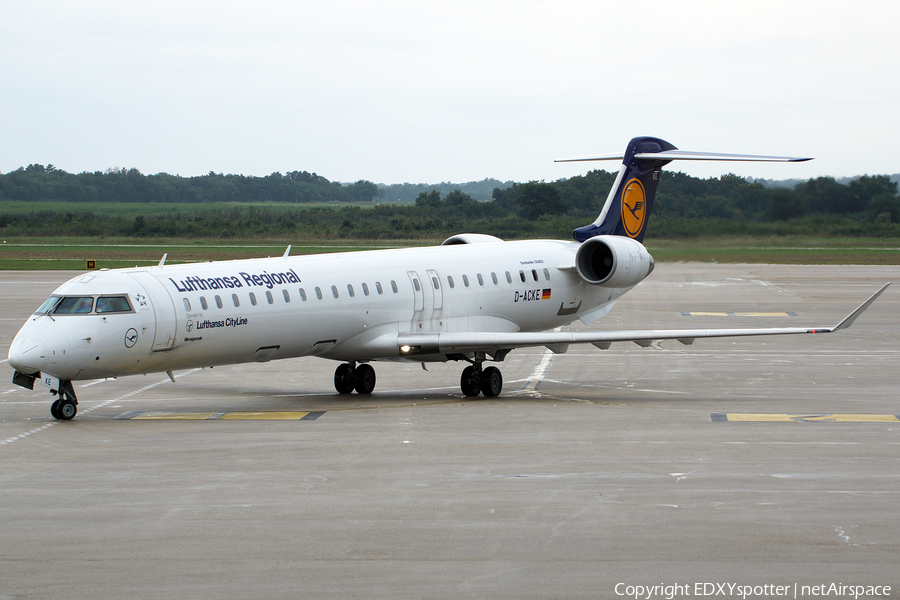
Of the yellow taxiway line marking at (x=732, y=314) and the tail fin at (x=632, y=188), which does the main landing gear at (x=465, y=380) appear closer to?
the tail fin at (x=632, y=188)

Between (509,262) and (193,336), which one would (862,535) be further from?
(509,262)

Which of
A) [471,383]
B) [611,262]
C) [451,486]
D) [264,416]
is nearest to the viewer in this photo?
[451,486]

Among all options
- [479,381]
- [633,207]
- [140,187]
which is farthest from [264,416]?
[140,187]

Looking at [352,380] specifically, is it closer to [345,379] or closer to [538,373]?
[345,379]

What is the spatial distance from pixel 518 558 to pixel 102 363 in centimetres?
989

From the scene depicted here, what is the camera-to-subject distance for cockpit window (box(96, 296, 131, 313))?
17359 mm

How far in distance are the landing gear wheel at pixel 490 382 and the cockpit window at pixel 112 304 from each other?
290 inches

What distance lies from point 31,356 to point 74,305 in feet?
3.74

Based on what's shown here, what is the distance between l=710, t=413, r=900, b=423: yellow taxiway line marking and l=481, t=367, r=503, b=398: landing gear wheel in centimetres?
463

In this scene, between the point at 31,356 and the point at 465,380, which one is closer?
the point at 31,356

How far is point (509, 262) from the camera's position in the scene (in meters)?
23.5

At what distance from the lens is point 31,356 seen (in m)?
16.8

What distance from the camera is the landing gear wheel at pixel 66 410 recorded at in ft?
58.7

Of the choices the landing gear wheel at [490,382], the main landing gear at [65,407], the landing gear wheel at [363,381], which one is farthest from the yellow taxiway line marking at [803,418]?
the main landing gear at [65,407]
